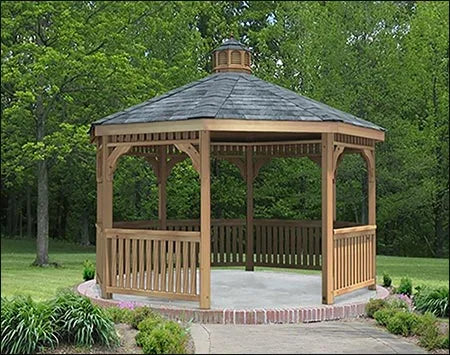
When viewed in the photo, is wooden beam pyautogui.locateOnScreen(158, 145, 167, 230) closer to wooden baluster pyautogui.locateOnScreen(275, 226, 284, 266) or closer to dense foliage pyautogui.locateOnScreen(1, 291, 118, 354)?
wooden baluster pyautogui.locateOnScreen(275, 226, 284, 266)

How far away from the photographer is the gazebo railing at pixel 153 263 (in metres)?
8.55

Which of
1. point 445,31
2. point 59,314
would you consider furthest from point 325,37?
point 59,314

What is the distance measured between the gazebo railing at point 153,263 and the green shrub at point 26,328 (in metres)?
2.21

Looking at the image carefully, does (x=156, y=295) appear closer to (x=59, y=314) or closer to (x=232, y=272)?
(x=59, y=314)

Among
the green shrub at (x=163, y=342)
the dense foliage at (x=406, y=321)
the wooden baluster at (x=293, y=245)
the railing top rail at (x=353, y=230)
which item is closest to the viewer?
the green shrub at (x=163, y=342)

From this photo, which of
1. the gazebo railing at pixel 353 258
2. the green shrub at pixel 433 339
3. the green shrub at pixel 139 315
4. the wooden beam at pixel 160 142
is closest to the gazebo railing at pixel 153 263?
the green shrub at pixel 139 315

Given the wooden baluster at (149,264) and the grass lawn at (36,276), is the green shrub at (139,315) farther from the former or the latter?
the grass lawn at (36,276)

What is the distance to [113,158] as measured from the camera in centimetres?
931

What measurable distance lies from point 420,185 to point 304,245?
29.0ft

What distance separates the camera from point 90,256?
70.6ft

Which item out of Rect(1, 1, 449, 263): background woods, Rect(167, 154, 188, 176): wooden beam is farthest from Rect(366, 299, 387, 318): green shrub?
Rect(1, 1, 449, 263): background woods

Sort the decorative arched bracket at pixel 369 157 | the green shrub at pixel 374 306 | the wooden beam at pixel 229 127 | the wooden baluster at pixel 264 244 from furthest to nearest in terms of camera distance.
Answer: the wooden baluster at pixel 264 244 → the decorative arched bracket at pixel 369 157 → the green shrub at pixel 374 306 → the wooden beam at pixel 229 127

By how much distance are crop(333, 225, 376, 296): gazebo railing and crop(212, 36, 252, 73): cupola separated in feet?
11.5

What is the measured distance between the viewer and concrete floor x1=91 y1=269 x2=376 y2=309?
29.5 ft
